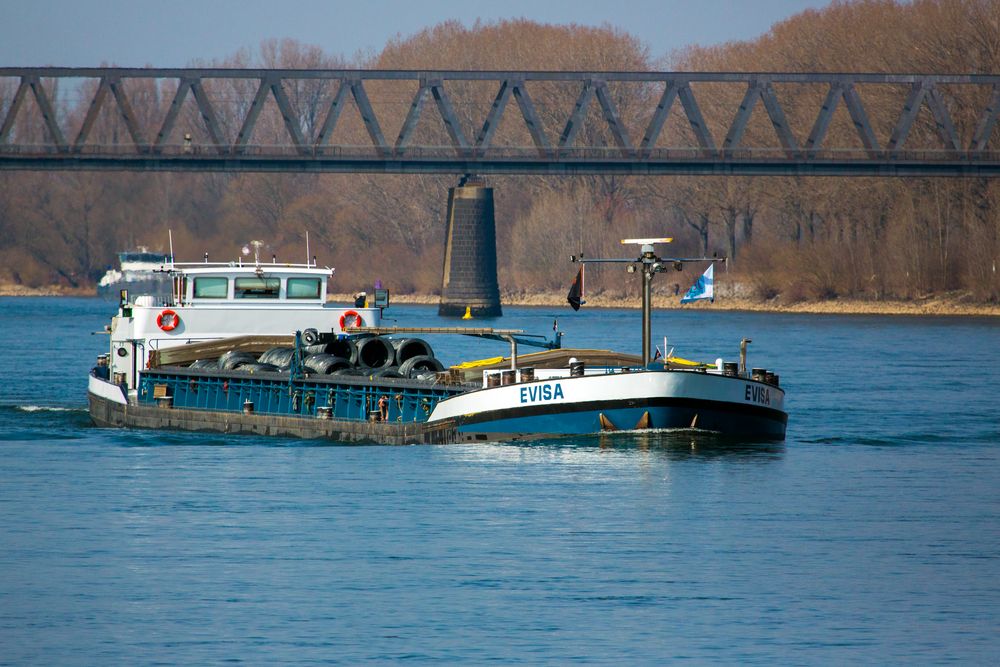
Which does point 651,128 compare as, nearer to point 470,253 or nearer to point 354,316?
point 470,253

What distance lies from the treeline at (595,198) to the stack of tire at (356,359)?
64439mm

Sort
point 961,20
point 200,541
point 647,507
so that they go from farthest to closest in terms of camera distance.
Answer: point 961,20 → point 647,507 → point 200,541

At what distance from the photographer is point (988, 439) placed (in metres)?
43.8

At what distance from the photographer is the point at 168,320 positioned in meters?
45.7

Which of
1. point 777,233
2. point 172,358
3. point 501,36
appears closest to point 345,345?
point 172,358

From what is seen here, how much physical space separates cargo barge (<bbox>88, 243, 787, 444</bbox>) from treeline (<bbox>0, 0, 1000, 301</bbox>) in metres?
63.6

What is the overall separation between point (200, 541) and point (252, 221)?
110 metres

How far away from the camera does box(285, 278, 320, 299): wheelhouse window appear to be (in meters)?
46.3

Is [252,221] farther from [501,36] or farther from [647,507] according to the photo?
[647,507]

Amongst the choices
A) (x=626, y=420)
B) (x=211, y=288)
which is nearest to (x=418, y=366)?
(x=626, y=420)

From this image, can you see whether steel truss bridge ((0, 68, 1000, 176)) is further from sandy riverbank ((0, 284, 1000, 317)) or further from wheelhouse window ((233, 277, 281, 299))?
wheelhouse window ((233, 277, 281, 299))

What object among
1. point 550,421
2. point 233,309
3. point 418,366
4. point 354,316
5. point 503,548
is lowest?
point 503,548

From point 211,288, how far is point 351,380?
23.5 ft

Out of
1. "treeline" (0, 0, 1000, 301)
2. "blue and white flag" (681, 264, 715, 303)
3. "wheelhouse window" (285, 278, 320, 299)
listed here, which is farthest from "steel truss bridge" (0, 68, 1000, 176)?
"blue and white flag" (681, 264, 715, 303)
